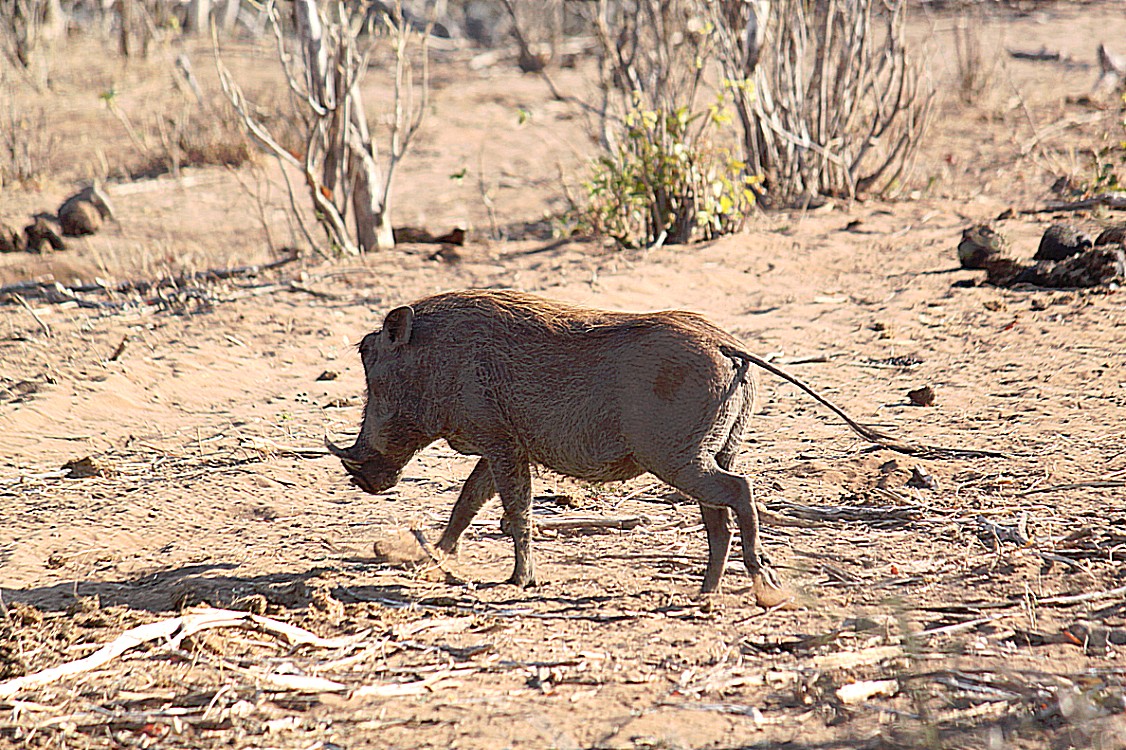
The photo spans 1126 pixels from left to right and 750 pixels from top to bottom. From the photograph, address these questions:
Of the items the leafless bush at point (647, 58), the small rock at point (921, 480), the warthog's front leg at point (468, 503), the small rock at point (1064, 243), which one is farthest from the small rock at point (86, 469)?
the small rock at point (1064, 243)

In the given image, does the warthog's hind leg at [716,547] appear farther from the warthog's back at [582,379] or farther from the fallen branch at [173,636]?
the fallen branch at [173,636]

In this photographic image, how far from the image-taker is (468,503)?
4227 mm

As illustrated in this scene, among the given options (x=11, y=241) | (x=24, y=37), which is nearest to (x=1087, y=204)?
(x=11, y=241)

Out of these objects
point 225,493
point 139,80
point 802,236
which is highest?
point 139,80

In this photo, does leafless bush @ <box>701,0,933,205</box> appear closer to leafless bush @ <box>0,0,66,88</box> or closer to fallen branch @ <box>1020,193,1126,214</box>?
fallen branch @ <box>1020,193,1126,214</box>

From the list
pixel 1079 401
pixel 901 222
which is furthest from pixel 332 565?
pixel 901 222

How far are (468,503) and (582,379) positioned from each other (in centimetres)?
72

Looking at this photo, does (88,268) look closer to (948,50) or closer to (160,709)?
(160,709)

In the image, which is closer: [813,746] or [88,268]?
[813,746]

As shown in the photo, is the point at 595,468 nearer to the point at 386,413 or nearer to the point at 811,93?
the point at 386,413

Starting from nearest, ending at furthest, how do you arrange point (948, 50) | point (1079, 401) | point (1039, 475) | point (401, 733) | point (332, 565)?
point (401, 733) < point (332, 565) < point (1039, 475) < point (1079, 401) < point (948, 50)

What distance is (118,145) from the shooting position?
13.0m

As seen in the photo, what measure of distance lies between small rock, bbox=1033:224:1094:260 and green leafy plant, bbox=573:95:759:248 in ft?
6.81

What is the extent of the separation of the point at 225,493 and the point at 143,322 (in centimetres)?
270
